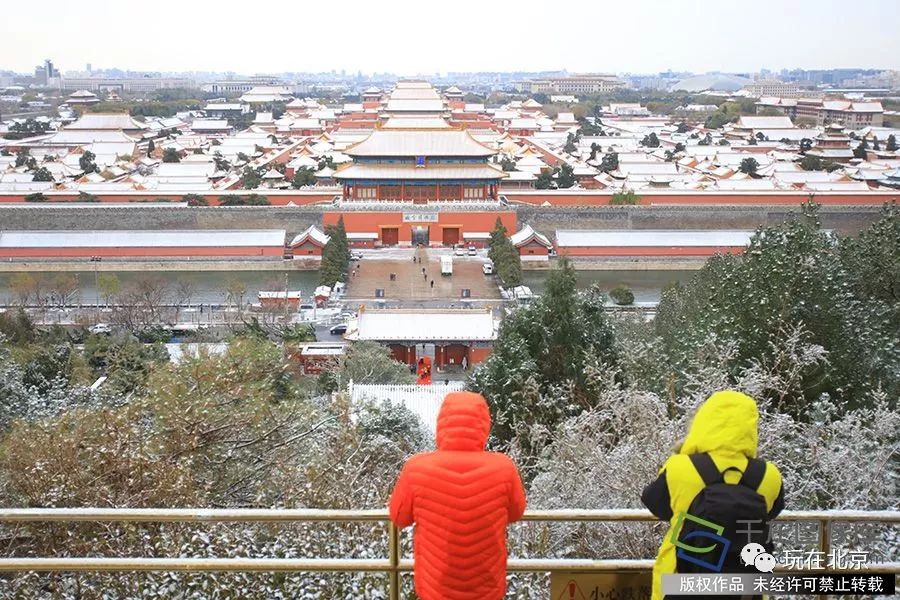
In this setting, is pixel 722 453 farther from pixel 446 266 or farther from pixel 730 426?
pixel 446 266

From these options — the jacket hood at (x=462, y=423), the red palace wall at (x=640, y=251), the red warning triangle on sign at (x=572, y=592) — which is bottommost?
the red palace wall at (x=640, y=251)

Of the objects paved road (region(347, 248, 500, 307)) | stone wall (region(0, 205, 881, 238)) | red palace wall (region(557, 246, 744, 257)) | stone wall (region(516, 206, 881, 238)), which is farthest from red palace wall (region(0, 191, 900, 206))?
paved road (region(347, 248, 500, 307))

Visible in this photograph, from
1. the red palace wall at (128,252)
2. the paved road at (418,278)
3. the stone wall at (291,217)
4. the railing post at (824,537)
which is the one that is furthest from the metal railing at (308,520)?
the stone wall at (291,217)

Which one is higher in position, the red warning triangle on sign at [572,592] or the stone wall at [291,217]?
the red warning triangle on sign at [572,592]

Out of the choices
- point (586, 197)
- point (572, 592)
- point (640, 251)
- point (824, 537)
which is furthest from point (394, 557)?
point (586, 197)

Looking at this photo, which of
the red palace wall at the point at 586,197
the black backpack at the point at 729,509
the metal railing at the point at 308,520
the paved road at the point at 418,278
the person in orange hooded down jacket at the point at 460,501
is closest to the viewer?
the black backpack at the point at 729,509

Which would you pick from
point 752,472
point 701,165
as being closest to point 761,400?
point 752,472

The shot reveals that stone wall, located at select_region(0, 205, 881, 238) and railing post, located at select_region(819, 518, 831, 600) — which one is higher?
railing post, located at select_region(819, 518, 831, 600)

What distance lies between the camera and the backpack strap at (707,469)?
68.5 inches

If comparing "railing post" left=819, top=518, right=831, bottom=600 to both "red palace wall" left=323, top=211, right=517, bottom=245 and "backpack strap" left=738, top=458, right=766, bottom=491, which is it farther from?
"red palace wall" left=323, top=211, right=517, bottom=245

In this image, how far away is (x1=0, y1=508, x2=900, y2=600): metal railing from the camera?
7.04ft

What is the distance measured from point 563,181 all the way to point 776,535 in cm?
2152

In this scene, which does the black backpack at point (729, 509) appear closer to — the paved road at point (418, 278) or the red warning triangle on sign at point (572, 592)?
the red warning triangle on sign at point (572, 592)

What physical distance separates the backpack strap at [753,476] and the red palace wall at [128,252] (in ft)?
56.1
